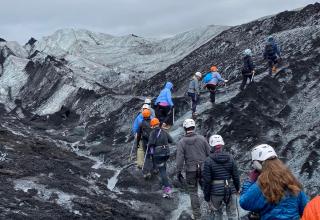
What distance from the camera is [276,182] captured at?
5.61 meters

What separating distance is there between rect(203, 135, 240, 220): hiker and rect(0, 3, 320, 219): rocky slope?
10.6 ft

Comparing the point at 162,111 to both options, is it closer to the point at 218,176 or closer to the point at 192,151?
the point at 192,151

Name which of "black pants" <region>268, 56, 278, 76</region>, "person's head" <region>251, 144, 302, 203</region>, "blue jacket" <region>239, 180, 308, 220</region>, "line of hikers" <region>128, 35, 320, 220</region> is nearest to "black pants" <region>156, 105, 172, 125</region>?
"line of hikers" <region>128, 35, 320, 220</region>

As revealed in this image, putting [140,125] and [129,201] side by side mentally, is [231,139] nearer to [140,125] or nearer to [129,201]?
[140,125]

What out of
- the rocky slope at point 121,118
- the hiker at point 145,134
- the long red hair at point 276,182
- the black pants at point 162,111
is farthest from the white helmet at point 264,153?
the black pants at point 162,111

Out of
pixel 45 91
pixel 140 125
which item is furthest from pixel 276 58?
pixel 45 91

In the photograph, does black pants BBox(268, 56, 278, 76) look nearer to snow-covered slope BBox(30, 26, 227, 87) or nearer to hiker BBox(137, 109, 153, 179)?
hiker BBox(137, 109, 153, 179)

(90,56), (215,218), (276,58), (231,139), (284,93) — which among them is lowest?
(215,218)

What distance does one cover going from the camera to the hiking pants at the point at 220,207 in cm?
888

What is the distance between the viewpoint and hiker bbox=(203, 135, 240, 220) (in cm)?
865

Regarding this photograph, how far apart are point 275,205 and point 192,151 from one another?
Answer: 15.9ft

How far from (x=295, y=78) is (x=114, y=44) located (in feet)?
113

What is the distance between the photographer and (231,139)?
16641mm

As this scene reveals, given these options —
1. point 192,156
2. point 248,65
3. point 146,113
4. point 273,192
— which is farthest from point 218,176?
point 248,65
